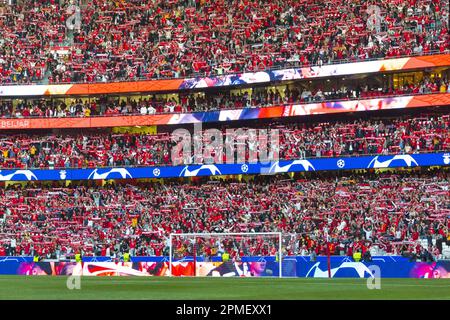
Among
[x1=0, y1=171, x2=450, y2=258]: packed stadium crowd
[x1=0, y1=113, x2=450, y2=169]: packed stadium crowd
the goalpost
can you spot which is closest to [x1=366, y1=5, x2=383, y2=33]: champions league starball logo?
[x1=0, y1=113, x2=450, y2=169]: packed stadium crowd

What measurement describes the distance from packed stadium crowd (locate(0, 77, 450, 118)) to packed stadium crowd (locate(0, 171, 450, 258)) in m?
5.16

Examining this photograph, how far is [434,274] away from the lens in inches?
1612

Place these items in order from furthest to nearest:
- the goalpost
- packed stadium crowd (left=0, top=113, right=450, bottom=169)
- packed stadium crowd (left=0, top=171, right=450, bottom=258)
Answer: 1. packed stadium crowd (left=0, top=113, right=450, bottom=169)
2. packed stadium crowd (left=0, top=171, right=450, bottom=258)
3. the goalpost

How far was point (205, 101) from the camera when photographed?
6347 cm

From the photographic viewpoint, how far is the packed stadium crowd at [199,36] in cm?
5694

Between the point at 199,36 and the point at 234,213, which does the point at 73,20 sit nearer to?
the point at 199,36

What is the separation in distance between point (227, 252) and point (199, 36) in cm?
2054

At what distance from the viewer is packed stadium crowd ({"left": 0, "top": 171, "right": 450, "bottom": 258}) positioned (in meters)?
48.9

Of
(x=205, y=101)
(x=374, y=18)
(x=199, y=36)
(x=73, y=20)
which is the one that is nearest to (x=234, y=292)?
(x=374, y=18)

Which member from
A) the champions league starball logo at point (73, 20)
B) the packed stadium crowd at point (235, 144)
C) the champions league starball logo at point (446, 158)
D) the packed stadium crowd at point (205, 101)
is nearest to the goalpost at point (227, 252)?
the packed stadium crowd at point (235, 144)

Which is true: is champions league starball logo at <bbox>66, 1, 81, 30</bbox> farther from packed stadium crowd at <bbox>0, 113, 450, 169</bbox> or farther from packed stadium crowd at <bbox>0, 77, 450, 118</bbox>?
packed stadium crowd at <bbox>0, 113, 450, 169</bbox>

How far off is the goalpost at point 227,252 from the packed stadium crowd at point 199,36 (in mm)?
14809

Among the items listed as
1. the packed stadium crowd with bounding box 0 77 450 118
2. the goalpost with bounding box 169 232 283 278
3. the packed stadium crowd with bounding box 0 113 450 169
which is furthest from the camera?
the packed stadium crowd with bounding box 0 77 450 118
